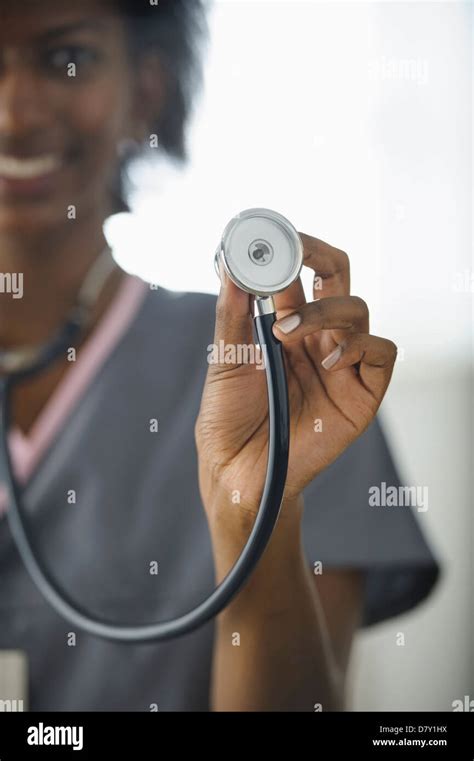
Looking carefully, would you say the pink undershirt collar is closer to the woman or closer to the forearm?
the woman

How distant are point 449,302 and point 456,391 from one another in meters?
0.08

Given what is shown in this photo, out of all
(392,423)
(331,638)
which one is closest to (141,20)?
(392,423)

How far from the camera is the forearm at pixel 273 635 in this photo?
1.74ft

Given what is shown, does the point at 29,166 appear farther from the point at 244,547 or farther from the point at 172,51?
the point at 244,547

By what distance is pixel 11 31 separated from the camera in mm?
583

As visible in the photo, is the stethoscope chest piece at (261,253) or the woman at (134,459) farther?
the woman at (134,459)

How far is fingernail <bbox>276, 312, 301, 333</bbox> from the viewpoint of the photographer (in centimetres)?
47

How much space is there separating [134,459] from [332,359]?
0.70 ft

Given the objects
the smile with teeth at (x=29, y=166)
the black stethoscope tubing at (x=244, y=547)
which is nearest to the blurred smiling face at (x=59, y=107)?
the smile with teeth at (x=29, y=166)

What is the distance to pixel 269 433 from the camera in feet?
1.53

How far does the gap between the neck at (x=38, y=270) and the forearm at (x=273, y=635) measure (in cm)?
24

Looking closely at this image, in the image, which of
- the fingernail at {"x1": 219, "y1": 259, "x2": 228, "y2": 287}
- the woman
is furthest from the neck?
the fingernail at {"x1": 219, "y1": 259, "x2": 228, "y2": 287}

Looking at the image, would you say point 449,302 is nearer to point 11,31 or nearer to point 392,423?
point 392,423

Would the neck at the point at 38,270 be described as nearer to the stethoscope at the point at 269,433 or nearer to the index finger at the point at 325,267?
the stethoscope at the point at 269,433
